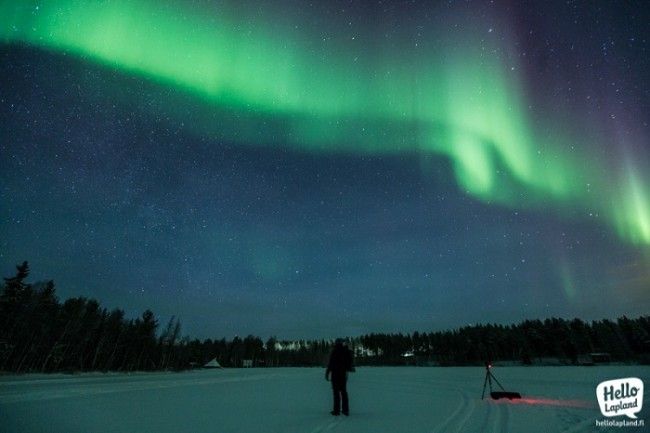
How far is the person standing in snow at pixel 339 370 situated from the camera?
9.77 meters

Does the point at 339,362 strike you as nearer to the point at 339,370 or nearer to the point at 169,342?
the point at 339,370

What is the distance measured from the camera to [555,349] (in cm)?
11519

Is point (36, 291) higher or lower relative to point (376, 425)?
higher

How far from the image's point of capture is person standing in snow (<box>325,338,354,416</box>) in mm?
9766

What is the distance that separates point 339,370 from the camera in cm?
989

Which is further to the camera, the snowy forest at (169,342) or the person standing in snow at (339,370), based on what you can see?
the snowy forest at (169,342)

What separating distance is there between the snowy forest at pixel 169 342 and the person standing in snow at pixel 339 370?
6033mm

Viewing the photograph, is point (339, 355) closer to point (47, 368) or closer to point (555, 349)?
point (47, 368)

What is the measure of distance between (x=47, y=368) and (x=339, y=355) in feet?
256

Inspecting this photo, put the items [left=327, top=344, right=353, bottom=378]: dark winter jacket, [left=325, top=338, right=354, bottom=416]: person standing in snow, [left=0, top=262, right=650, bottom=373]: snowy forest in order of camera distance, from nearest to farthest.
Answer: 1. [left=325, top=338, right=354, bottom=416]: person standing in snow
2. [left=327, top=344, right=353, bottom=378]: dark winter jacket
3. [left=0, top=262, right=650, bottom=373]: snowy forest

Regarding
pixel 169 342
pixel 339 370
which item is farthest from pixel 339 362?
pixel 169 342

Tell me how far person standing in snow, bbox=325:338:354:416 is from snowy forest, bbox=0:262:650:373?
6.03 m

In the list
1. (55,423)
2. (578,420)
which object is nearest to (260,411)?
(55,423)

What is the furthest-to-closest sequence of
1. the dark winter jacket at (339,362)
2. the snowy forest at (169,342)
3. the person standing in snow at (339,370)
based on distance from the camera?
1. the snowy forest at (169,342)
2. the dark winter jacket at (339,362)
3. the person standing in snow at (339,370)
